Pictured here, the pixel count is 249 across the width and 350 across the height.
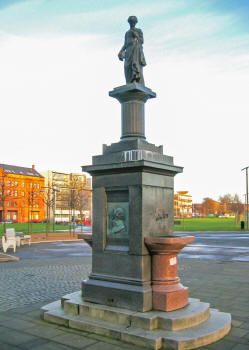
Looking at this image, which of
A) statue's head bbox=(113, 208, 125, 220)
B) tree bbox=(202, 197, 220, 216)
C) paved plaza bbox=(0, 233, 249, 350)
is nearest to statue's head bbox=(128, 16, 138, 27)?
statue's head bbox=(113, 208, 125, 220)

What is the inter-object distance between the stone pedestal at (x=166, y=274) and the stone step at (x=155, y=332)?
0.55m

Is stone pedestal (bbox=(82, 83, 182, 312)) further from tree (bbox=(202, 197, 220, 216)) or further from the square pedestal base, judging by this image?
tree (bbox=(202, 197, 220, 216))

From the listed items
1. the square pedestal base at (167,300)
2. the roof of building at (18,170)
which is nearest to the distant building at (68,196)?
the roof of building at (18,170)

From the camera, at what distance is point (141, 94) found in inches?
287

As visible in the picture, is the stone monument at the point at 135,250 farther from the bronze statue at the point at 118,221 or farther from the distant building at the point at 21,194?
the distant building at the point at 21,194

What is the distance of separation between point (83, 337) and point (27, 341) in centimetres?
89

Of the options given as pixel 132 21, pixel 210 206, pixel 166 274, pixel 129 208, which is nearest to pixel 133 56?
pixel 132 21

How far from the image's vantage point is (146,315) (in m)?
5.99

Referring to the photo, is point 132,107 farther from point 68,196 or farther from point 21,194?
point 21,194

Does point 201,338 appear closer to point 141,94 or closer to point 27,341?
point 27,341

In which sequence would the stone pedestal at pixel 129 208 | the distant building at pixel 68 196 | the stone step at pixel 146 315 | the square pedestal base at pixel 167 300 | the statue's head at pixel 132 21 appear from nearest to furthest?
the stone step at pixel 146 315, the square pedestal base at pixel 167 300, the stone pedestal at pixel 129 208, the statue's head at pixel 132 21, the distant building at pixel 68 196

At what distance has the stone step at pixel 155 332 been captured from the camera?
17.8 ft

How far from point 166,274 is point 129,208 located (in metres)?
1.37

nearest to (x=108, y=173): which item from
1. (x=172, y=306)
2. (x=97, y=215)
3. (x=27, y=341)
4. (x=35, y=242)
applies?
(x=97, y=215)
